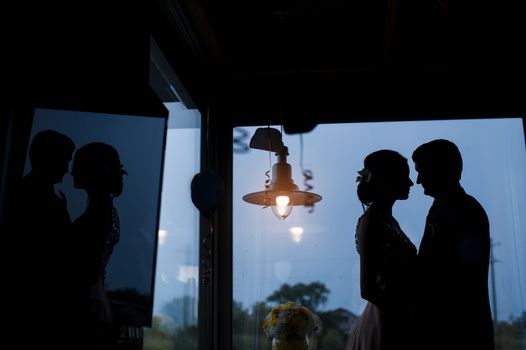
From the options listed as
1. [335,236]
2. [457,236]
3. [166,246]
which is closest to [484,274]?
[457,236]

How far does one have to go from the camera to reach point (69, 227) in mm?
1169

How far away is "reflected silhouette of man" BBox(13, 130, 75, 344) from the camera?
1.04m

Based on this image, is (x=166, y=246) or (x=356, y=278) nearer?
(x=166, y=246)

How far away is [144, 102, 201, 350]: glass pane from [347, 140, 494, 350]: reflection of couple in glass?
2.52 ft

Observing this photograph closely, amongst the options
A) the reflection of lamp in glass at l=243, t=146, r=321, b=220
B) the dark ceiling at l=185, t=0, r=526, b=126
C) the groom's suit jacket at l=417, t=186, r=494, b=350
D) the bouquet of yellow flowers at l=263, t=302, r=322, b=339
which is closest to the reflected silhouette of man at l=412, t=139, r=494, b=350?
the groom's suit jacket at l=417, t=186, r=494, b=350

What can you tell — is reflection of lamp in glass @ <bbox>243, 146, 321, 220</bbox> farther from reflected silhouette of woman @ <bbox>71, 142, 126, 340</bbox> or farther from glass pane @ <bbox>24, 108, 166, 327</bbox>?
reflected silhouette of woman @ <bbox>71, 142, 126, 340</bbox>

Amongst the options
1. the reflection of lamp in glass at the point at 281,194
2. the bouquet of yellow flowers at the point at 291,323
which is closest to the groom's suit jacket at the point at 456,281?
the reflection of lamp in glass at the point at 281,194

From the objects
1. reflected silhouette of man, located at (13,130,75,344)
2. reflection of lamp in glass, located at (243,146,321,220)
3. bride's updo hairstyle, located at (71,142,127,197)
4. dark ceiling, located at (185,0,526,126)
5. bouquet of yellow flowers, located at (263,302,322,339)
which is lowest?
bouquet of yellow flowers, located at (263,302,322,339)

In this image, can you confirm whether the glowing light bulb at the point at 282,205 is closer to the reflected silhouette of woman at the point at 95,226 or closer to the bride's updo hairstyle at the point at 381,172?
the bride's updo hairstyle at the point at 381,172

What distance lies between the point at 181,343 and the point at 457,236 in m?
1.35

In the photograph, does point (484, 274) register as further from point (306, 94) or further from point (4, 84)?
point (306, 94)

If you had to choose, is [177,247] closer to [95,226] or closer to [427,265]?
[427,265]

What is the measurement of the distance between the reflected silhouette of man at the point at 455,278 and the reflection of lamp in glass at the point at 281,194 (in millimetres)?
850

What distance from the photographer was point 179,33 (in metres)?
2.91
